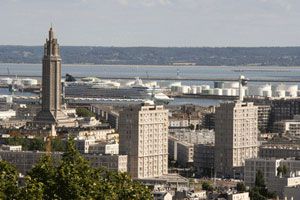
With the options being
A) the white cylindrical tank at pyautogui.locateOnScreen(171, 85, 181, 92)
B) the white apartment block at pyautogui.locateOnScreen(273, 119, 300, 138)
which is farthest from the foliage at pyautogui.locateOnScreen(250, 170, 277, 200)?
the white cylindrical tank at pyautogui.locateOnScreen(171, 85, 181, 92)

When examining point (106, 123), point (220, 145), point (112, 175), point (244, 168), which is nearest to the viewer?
point (112, 175)

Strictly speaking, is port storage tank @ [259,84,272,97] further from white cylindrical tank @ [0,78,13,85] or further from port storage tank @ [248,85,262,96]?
white cylindrical tank @ [0,78,13,85]

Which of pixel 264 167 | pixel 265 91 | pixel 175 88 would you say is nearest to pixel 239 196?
pixel 264 167

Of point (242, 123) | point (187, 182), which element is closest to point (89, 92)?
point (242, 123)

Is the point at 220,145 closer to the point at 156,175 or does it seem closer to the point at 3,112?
the point at 156,175

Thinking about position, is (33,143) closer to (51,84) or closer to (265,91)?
(51,84)

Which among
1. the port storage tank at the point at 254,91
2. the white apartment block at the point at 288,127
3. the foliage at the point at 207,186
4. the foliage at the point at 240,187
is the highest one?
the foliage at the point at 240,187

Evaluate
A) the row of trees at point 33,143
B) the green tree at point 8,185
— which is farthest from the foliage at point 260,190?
the green tree at point 8,185

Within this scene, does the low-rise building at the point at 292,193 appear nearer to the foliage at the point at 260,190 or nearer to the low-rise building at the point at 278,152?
the foliage at the point at 260,190
